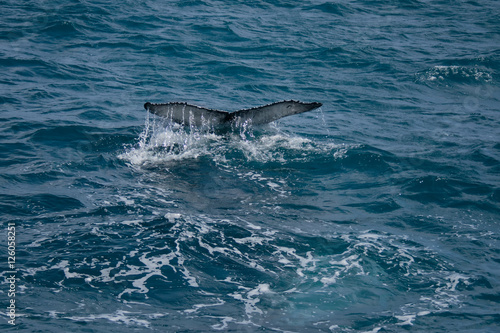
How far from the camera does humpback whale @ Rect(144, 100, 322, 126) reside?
13828 millimetres

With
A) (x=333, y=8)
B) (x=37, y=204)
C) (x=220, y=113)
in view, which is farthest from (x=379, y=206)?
(x=333, y=8)

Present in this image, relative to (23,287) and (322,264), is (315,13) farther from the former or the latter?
(23,287)

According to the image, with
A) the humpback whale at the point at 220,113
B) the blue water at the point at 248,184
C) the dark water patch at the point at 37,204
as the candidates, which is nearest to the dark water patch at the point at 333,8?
the blue water at the point at 248,184

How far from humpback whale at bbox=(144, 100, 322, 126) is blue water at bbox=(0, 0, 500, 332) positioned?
975mm

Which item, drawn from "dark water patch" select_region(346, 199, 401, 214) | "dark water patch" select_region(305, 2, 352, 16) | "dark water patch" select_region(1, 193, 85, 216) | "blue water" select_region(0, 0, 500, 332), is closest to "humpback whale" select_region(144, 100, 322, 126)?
"blue water" select_region(0, 0, 500, 332)

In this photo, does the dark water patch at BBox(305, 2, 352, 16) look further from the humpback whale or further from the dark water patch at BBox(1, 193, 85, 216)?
the dark water patch at BBox(1, 193, 85, 216)

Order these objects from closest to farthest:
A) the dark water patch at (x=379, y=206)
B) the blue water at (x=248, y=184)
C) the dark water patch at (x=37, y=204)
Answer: the blue water at (x=248, y=184)
the dark water patch at (x=37, y=204)
the dark water patch at (x=379, y=206)

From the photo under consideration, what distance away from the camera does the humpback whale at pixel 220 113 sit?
13.8 m

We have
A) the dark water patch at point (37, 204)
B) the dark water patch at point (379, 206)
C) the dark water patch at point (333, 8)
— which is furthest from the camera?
the dark water patch at point (333, 8)

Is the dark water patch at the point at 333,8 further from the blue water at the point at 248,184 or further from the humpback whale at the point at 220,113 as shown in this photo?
the humpback whale at the point at 220,113

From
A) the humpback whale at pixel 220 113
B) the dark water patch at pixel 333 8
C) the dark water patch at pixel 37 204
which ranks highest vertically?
the dark water patch at pixel 333 8

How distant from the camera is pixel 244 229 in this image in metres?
11.5

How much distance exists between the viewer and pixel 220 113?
1470 centimetres

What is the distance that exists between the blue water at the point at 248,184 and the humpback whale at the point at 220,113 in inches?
38.4
